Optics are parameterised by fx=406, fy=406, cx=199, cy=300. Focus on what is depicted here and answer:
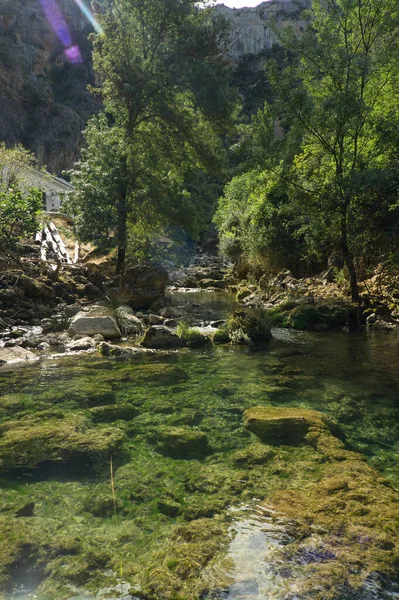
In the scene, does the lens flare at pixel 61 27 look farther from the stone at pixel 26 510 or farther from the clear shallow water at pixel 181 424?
the stone at pixel 26 510

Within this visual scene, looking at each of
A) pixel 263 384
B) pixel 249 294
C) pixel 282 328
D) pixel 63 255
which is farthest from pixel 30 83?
pixel 263 384

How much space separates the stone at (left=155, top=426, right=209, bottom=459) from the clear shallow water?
0.07 m

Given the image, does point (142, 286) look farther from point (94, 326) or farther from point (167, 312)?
point (94, 326)

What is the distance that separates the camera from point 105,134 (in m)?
17.6

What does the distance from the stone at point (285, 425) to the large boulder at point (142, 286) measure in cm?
1164

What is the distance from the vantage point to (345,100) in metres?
12.5

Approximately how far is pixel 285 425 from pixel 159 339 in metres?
6.28

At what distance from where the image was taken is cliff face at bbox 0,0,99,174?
58469 mm

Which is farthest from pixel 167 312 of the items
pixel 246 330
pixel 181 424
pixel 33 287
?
pixel 181 424

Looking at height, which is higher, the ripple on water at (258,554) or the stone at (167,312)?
the stone at (167,312)

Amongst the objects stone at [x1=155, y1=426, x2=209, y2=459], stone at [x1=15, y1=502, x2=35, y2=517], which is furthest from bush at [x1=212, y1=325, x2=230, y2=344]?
stone at [x1=15, y1=502, x2=35, y2=517]

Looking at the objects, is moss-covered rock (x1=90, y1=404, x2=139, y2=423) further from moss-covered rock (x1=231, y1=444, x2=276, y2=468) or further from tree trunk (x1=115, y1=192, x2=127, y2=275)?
tree trunk (x1=115, y1=192, x2=127, y2=275)

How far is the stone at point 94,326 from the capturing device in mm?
11672

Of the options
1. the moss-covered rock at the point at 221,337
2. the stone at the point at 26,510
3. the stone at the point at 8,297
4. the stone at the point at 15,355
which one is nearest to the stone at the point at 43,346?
the stone at the point at 15,355
